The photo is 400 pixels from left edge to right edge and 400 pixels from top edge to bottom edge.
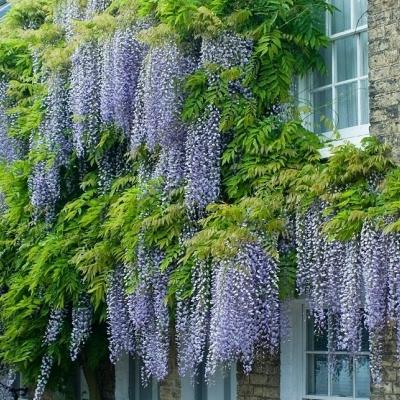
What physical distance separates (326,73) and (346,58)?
255mm

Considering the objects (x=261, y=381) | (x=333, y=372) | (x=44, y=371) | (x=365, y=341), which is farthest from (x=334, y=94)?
(x=44, y=371)

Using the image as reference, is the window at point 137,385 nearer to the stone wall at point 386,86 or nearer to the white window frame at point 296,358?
the white window frame at point 296,358

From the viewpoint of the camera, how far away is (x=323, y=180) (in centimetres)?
855

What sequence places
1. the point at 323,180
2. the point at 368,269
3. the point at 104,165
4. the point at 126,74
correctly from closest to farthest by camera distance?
the point at 368,269
the point at 323,180
the point at 126,74
the point at 104,165

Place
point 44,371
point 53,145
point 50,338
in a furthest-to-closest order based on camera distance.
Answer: point 44,371
point 53,145
point 50,338

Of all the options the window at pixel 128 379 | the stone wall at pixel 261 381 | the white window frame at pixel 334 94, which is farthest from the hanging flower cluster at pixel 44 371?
the white window frame at pixel 334 94

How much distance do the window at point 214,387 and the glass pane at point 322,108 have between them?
2.49 meters

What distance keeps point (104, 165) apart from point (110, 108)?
2.41 ft

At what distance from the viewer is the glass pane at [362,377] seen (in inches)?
368

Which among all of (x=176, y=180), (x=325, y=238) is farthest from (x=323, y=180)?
(x=176, y=180)

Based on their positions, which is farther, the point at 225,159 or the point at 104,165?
the point at 104,165

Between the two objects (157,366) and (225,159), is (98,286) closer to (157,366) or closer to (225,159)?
(157,366)

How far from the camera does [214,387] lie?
434 inches

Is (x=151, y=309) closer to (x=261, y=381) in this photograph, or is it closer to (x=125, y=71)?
(x=261, y=381)
